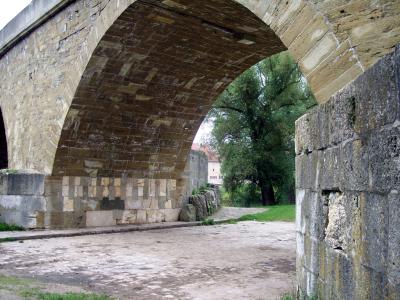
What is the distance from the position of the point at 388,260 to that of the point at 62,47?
8.61m

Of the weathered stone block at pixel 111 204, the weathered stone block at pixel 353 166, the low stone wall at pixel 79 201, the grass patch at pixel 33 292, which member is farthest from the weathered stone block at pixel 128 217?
the weathered stone block at pixel 353 166

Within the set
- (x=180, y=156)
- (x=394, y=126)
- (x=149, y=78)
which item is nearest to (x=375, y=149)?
(x=394, y=126)

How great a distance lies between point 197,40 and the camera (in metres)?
8.05

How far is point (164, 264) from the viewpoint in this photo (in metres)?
5.89

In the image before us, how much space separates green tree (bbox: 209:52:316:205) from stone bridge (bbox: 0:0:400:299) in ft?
26.7

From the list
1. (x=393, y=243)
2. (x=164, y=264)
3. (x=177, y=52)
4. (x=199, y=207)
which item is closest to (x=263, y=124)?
(x=199, y=207)

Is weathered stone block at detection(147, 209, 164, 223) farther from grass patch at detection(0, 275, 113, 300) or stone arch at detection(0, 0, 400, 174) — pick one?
grass patch at detection(0, 275, 113, 300)

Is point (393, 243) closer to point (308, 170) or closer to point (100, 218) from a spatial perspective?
point (308, 170)

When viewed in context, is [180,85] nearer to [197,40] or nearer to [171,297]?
[197,40]

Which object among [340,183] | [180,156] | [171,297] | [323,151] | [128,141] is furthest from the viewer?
[180,156]

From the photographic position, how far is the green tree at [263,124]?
19.2m

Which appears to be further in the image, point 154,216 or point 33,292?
point 154,216

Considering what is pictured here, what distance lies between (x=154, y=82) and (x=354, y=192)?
7.41 meters

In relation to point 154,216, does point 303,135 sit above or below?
above
